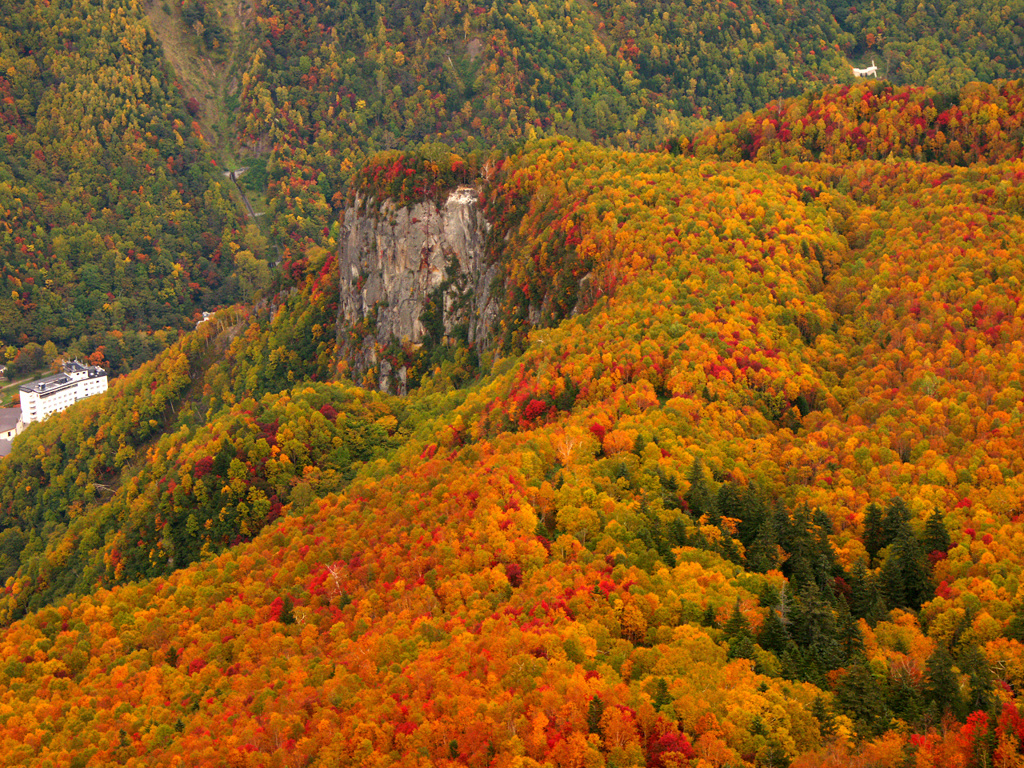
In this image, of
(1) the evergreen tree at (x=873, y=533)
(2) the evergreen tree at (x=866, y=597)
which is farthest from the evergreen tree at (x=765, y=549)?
(1) the evergreen tree at (x=873, y=533)

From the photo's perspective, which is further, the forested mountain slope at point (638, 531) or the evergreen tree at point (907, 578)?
the evergreen tree at point (907, 578)

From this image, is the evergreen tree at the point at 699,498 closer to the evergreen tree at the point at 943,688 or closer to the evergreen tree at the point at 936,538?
the evergreen tree at the point at 936,538

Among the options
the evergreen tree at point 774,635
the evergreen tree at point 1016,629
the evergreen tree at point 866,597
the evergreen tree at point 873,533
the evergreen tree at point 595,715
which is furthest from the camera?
the evergreen tree at point 873,533

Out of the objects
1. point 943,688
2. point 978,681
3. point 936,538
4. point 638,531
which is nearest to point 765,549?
point 638,531

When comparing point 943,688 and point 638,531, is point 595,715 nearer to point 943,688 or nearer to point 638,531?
point 638,531

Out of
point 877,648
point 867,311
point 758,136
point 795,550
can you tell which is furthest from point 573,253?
point 877,648

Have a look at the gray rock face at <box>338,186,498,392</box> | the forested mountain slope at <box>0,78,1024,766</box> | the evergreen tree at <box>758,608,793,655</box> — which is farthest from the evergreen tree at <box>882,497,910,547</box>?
the gray rock face at <box>338,186,498,392</box>

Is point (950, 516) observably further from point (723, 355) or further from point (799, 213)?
point (799, 213)

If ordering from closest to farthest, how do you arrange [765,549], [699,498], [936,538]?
1. [936,538]
2. [765,549]
3. [699,498]

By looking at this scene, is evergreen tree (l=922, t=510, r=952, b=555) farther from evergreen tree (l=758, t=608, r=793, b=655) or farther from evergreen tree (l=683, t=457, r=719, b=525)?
evergreen tree (l=758, t=608, r=793, b=655)
